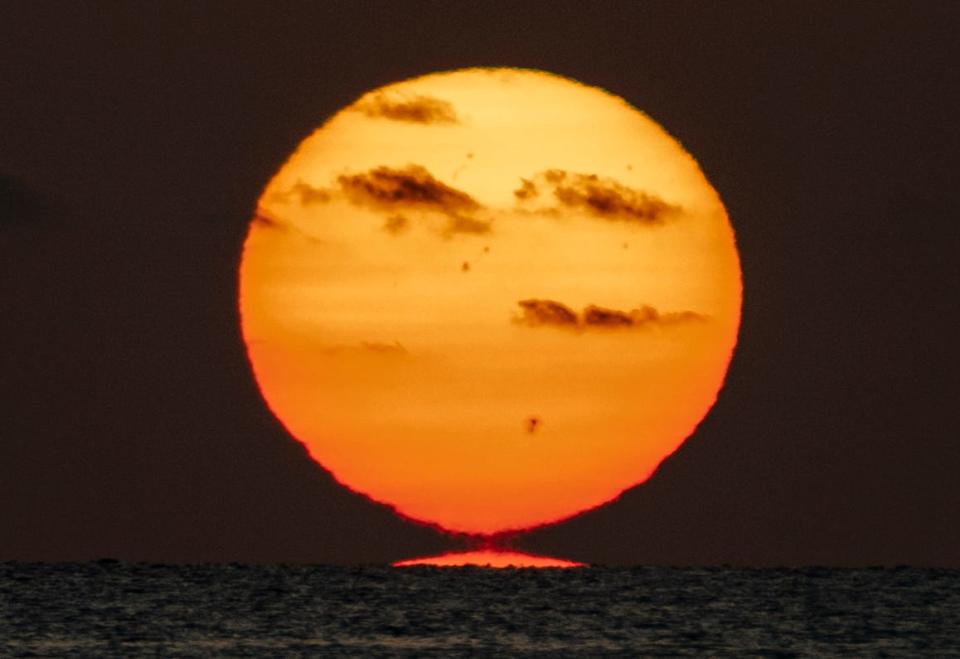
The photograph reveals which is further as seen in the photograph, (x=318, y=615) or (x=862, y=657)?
(x=318, y=615)

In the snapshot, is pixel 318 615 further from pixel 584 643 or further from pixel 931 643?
pixel 931 643

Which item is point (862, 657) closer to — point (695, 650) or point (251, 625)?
point (695, 650)

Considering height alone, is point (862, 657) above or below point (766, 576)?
below

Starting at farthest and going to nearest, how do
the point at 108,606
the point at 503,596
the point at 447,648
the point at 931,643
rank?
the point at 503,596 → the point at 108,606 → the point at 931,643 → the point at 447,648

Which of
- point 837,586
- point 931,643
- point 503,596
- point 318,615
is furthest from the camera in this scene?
point 837,586

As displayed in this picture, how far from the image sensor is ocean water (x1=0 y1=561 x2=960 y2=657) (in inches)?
3885

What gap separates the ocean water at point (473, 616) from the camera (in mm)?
98688

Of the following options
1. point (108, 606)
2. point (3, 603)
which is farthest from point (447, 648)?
point (3, 603)

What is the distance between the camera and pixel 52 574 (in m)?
198

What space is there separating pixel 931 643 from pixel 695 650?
14.0m

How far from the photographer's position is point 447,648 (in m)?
96.9

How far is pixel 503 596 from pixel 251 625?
3572 cm

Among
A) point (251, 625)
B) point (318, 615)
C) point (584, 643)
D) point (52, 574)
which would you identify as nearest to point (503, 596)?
point (318, 615)

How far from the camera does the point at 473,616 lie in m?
122
